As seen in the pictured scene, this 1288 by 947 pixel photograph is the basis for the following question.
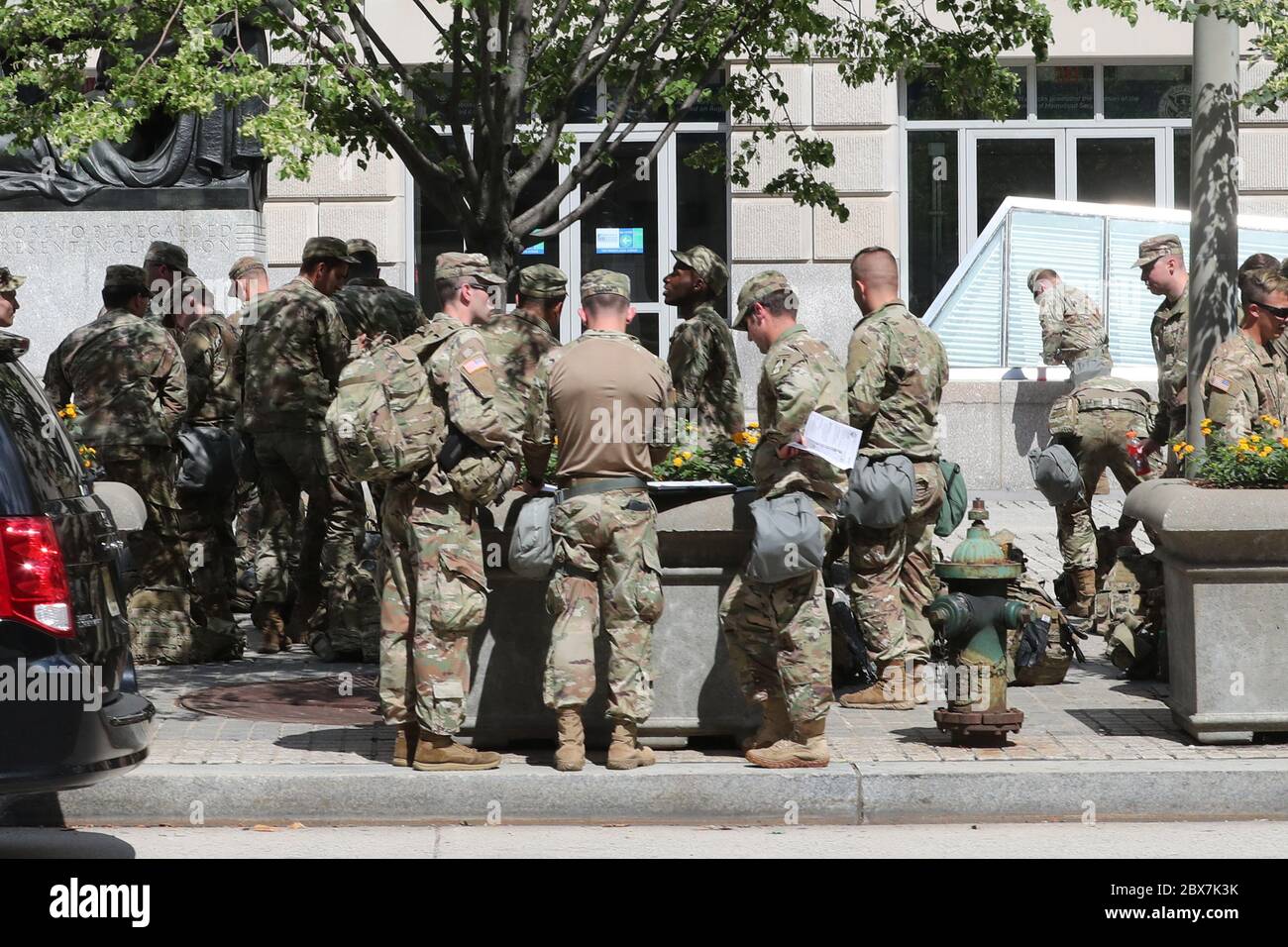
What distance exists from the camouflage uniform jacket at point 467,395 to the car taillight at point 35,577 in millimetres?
2150

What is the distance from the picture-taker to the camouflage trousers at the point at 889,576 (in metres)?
9.06

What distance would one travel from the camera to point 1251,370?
28.6 ft

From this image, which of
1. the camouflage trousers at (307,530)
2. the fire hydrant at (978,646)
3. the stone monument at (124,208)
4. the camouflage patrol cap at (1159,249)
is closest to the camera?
the fire hydrant at (978,646)

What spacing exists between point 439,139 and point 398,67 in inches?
24.3

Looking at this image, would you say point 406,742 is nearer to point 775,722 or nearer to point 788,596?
point 775,722

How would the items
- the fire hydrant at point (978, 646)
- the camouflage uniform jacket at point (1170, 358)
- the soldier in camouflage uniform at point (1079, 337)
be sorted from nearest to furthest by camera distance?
1. the fire hydrant at point (978, 646)
2. the camouflage uniform jacket at point (1170, 358)
3. the soldier in camouflage uniform at point (1079, 337)

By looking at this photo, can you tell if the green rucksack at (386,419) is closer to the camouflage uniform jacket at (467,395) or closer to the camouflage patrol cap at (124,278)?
the camouflage uniform jacket at (467,395)

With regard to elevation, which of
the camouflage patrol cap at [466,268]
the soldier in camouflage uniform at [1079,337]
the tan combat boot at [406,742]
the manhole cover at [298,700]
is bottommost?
the manhole cover at [298,700]

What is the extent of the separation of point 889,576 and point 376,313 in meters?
3.76

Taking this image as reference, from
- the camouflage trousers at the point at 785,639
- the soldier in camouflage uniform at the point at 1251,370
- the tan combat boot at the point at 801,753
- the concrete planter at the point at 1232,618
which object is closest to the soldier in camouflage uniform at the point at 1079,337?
the soldier in camouflage uniform at the point at 1251,370

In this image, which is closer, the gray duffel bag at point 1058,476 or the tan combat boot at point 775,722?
the tan combat boot at point 775,722

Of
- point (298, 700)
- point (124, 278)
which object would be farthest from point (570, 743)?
point (124, 278)

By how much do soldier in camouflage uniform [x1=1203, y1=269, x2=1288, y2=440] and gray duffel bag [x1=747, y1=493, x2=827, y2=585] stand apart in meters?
2.15
